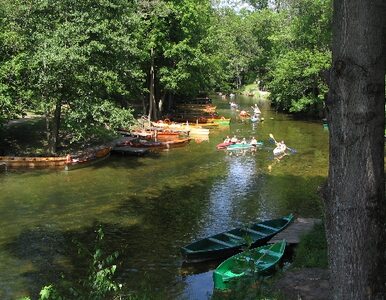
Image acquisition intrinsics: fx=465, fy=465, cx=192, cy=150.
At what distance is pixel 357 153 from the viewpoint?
409 cm

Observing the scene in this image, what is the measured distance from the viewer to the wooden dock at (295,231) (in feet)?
50.1

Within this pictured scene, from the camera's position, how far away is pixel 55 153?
29.1 meters

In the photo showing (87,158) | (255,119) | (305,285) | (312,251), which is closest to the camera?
(305,285)

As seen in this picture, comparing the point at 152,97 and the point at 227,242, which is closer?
the point at 227,242

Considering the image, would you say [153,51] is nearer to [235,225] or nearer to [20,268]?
[235,225]

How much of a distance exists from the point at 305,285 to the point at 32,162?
20206 mm

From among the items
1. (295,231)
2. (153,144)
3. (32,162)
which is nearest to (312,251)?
(295,231)

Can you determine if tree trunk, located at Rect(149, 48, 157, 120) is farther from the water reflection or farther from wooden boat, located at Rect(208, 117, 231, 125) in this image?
the water reflection

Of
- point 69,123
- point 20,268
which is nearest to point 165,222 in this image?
point 20,268

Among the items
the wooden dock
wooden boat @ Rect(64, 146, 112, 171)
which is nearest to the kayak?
wooden boat @ Rect(64, 146, 112, 171)

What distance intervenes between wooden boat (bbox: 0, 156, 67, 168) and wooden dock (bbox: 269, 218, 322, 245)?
50.6 feet

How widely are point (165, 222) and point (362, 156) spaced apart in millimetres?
14926

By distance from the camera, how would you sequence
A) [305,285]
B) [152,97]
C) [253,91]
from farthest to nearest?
[253,91], [152,97], [305,285]

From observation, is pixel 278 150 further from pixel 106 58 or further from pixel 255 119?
pixel 255 119
